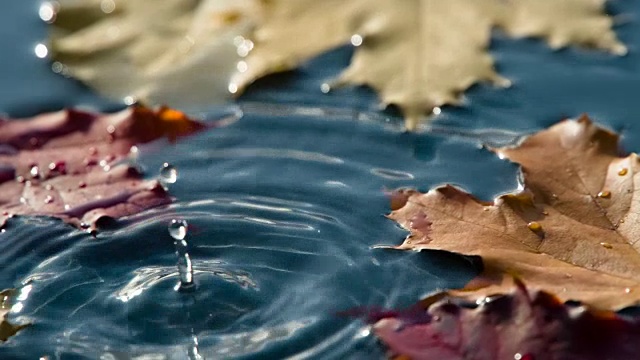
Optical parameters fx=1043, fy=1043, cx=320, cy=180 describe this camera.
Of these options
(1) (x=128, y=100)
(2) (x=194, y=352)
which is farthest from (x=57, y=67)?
(2) (x=194, y=352)

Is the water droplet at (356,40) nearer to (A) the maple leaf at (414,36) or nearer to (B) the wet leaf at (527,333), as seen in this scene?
(A) the maple leaf at (414,36)

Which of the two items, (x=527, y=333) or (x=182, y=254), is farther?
(x=182, y=254)

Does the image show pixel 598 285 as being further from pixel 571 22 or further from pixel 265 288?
pixel 571 22

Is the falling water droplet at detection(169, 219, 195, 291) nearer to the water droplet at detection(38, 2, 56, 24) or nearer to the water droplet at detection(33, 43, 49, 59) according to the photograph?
the water droplet at detection(33, 43, 49, 59)

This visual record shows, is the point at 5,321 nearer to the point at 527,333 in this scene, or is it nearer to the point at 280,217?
the point at 280,217

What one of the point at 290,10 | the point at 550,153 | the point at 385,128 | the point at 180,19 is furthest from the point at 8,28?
the point at 550,153

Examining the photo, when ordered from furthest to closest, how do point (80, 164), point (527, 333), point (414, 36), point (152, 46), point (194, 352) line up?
point (152, 46)
point (414, 36)
point (80, 164)
point (194, 352)
point (527, 333)

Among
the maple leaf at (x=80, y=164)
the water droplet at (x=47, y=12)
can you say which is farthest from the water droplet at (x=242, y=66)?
the water droplet at (x=47, y=12)
